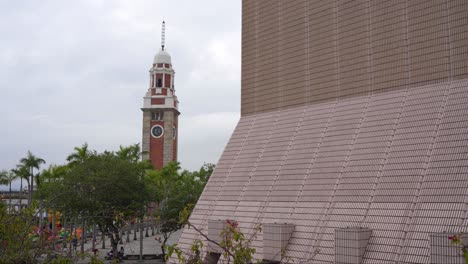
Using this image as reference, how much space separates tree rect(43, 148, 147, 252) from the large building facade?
1228 centimetres

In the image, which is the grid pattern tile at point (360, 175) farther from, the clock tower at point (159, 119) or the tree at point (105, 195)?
the clock tower at point (159, 119)

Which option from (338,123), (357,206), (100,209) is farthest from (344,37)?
(100,209)

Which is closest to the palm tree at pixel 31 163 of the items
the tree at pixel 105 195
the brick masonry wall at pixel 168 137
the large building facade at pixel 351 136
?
the tree at pixel 105 195

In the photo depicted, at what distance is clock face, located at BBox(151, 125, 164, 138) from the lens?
7544cm

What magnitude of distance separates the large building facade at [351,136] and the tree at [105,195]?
1228cm

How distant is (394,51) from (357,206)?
18.5 feet

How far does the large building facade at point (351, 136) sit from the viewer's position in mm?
15078

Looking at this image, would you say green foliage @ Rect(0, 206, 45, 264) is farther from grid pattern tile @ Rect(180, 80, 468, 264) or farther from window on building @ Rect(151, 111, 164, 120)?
window on building @ Rect(151, 111, 164, 120)

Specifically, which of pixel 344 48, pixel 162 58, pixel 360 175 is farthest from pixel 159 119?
pixel 360 175

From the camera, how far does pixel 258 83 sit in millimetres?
23219

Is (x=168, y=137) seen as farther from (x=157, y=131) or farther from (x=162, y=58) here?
(x=162, y=58)

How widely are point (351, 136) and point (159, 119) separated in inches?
2335

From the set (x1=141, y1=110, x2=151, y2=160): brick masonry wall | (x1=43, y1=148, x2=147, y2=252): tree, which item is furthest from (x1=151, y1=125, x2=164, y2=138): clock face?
(x1=43, y1=148, x2=147, y2=252): tree

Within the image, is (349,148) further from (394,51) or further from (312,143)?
(394,51)
